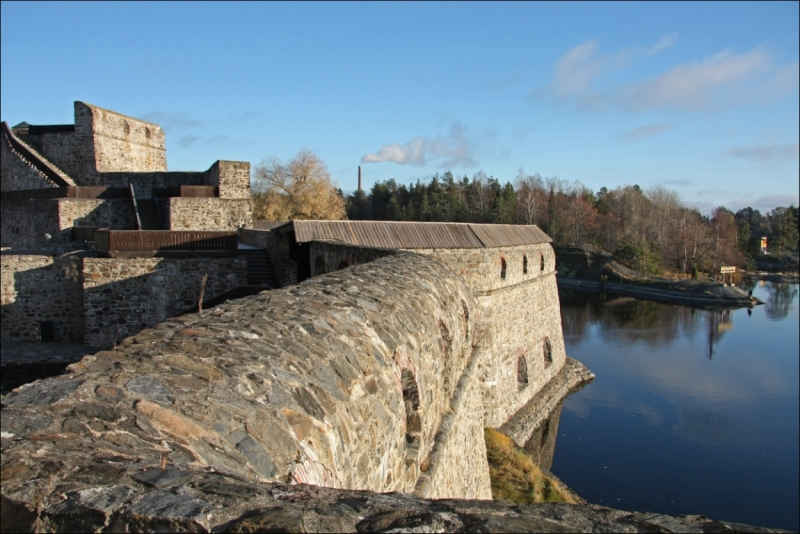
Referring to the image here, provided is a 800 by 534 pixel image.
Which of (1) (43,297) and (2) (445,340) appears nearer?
(2) (445,340)

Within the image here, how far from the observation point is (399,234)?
13.5 m

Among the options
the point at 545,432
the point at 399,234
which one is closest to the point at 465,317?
the point at 399,234

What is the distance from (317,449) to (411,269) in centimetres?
351

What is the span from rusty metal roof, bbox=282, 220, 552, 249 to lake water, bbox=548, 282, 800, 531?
22.2ft

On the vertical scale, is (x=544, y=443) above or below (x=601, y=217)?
below

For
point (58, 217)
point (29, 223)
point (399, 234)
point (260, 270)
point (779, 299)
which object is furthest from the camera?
point (779, 299)

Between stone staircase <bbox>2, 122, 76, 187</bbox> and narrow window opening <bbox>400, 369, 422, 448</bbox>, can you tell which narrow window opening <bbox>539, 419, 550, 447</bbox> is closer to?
narrow window opening <bbox>400, 369, 422, 448</bbox>

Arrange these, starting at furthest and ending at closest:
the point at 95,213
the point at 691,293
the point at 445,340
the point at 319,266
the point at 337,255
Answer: the point at 691,293, the point at 95,213, the point at 319,266, the point at 337,255, the point at 445,340

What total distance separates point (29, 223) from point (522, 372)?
15.8 metres

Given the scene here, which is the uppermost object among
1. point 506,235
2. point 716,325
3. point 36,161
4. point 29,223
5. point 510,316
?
point 36,161

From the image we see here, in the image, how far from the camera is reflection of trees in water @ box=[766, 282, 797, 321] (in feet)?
119

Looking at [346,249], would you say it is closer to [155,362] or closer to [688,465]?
[155,362]

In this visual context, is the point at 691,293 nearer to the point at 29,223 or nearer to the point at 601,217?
the point at 601,217

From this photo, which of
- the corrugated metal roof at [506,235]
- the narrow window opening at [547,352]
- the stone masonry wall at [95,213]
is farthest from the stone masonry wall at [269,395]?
the narrow window opening at [547,352]
